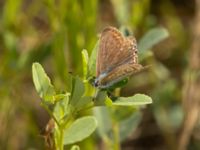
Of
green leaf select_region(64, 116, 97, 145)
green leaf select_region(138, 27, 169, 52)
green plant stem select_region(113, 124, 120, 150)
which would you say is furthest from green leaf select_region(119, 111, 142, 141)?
green leaf select_region(64, 116, 97, 145)

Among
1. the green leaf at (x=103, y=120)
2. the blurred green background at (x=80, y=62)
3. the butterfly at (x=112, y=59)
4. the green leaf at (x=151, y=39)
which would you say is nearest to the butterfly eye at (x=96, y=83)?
the butterfly at (x=112, y=59)

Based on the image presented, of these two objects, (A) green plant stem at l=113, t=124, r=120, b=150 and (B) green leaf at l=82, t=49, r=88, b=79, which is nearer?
(B) green leaf at l=82, t=49, r=88, b=79

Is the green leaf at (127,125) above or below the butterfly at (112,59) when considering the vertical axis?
below

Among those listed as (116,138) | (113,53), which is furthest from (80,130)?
(116,138)

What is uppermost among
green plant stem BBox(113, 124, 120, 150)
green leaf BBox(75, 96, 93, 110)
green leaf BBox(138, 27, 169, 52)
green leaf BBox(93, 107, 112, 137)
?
green leaf BBox(138, 27, 169, 52)

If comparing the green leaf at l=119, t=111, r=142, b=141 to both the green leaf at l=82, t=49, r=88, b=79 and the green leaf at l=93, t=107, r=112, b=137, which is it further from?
the green leaf at l=82, t=49, r=88, b=79

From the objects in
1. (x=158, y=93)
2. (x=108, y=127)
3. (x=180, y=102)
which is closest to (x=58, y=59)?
(x=108, y=127)

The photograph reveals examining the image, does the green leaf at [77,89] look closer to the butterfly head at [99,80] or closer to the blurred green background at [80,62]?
the butterfly head at [99,80]

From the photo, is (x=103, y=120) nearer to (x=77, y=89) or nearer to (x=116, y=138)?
(x=116, y=138)
